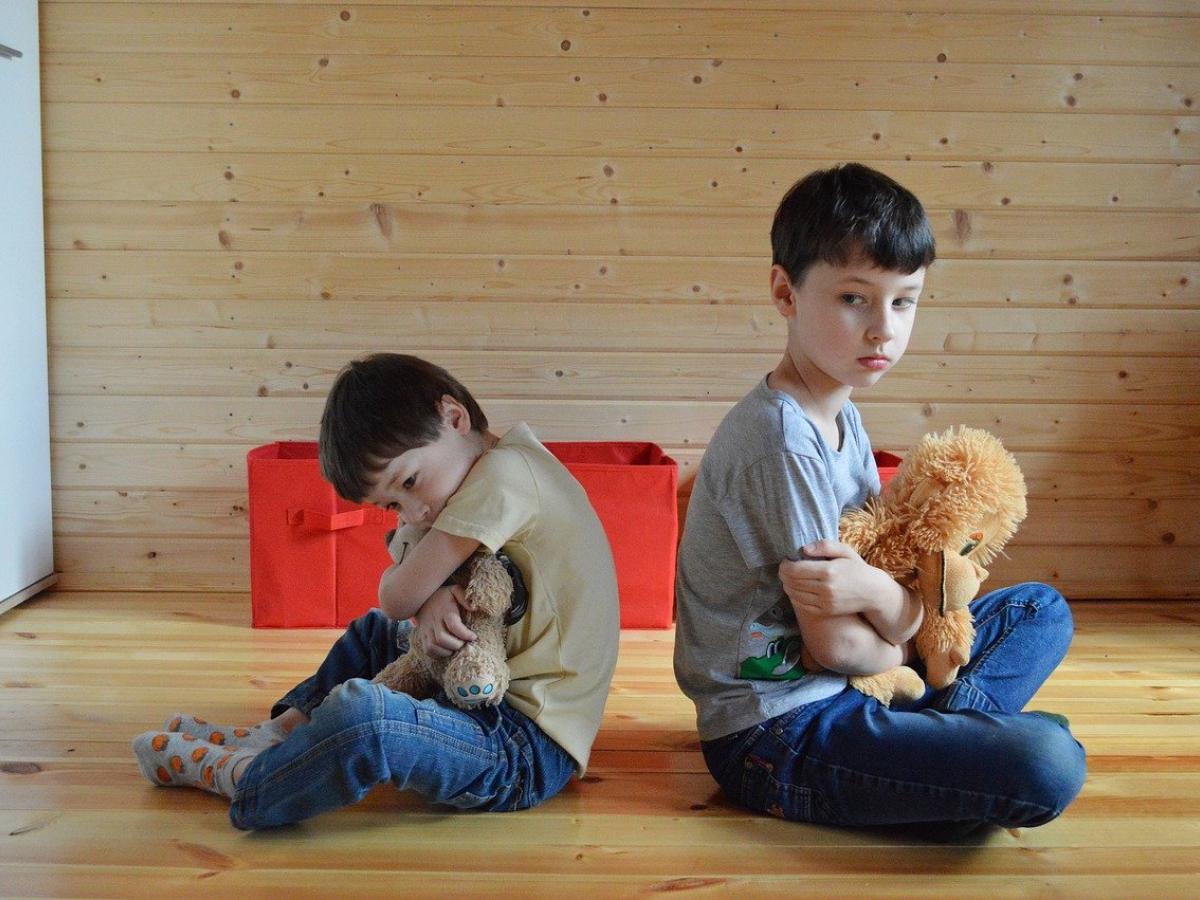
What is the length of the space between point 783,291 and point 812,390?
0.12 meters

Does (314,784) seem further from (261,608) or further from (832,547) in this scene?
(261,608)

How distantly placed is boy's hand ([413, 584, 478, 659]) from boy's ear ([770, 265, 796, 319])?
500 millimetres

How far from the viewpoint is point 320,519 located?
2150 mm

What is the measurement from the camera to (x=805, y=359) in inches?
53.6

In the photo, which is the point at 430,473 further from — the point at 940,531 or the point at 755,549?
the point at 940,531

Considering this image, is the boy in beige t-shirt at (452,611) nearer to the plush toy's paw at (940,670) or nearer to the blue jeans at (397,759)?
the blue jeans at (397,759)

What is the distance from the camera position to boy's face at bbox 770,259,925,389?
1.30 metres

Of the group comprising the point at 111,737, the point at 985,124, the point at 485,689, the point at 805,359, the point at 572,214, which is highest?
the point at 985,124

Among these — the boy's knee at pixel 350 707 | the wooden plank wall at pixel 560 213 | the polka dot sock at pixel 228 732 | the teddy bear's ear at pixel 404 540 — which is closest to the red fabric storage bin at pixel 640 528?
the wooden plank wall at pixel 560 213

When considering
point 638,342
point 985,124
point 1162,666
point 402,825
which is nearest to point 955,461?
point 402,825

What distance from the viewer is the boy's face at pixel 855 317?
1.30m

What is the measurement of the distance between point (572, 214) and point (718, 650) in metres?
1.22

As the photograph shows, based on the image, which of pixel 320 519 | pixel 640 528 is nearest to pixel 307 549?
pixel 320 519

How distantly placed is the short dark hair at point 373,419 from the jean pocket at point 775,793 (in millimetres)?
526
